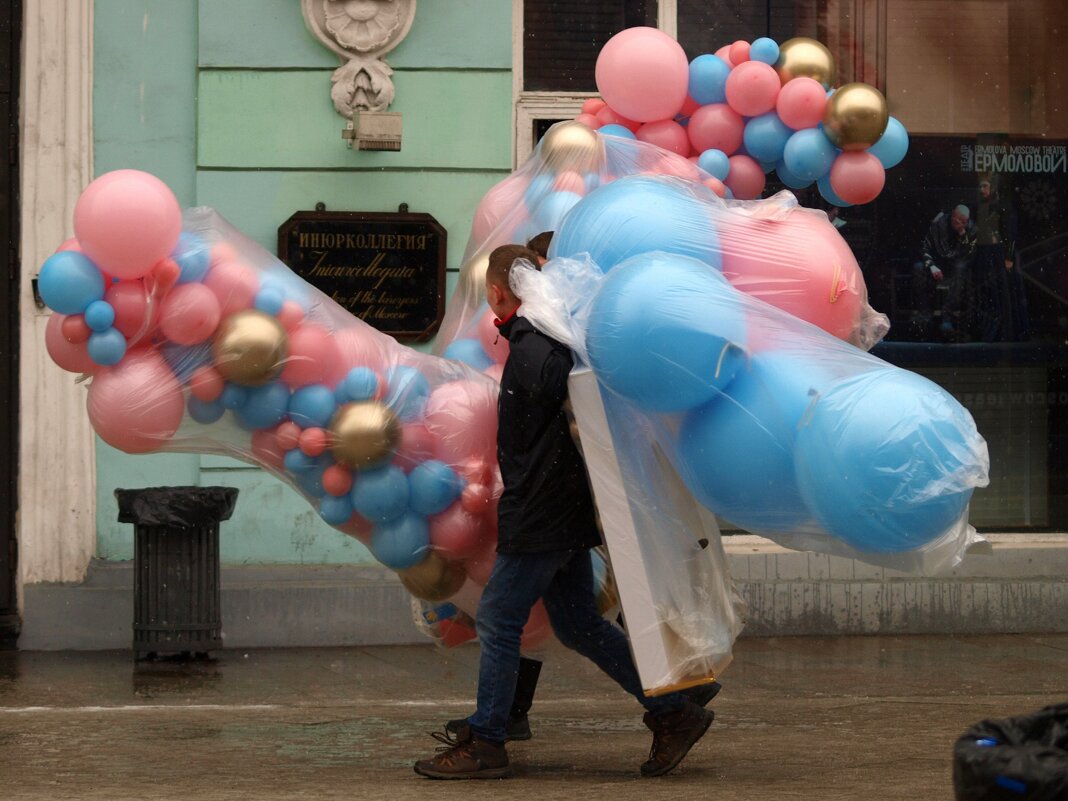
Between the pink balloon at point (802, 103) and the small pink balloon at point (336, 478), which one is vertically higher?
the pink balloon at point (802, 103)

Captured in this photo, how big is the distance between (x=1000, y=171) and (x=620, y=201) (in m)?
5.03

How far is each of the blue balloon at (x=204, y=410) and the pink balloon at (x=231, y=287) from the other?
289 mm

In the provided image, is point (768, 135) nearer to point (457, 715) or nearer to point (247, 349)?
point (247, 349)

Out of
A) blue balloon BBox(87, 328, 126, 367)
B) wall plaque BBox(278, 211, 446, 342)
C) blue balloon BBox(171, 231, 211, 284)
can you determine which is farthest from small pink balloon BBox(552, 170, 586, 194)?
wall plaque BBox(278, 211, 446, 342)

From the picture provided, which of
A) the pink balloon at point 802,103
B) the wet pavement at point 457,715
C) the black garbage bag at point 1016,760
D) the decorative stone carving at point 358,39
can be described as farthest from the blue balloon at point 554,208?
the decorative stone carving at point 358,39

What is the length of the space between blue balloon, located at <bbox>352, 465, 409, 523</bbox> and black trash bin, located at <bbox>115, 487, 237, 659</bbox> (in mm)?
3114

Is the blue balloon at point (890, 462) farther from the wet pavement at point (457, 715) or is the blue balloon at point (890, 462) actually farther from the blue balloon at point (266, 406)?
the blue balloon at point (266, 406)

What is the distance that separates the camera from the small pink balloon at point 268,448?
18.6 feet

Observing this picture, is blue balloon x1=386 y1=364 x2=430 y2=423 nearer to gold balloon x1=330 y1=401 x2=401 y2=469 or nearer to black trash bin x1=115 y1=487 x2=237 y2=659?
gold balloon x1=330 y1=401 x2=401 y2=469

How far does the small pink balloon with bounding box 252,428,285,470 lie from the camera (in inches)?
223

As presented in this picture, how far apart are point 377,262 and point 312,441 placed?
374 centimetres

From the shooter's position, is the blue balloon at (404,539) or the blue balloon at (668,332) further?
the blue balloon at (404,539)

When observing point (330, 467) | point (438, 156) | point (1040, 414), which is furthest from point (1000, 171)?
point (330, 467)

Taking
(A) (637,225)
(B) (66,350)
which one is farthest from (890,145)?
(B) (66,350)
